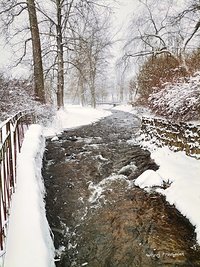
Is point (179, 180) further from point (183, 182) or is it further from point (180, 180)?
point (183, 182)

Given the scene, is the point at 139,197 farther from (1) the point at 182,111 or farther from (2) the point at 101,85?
(2) the point at 101,85

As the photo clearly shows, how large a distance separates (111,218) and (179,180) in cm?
184

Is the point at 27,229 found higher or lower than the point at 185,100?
lower

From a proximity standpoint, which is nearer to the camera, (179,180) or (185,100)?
(179,180)

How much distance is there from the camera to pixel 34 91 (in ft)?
43.6

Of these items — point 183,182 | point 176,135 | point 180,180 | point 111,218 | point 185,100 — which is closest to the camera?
point 111,218

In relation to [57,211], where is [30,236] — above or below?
above

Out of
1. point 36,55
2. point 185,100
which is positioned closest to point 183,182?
point 185,100

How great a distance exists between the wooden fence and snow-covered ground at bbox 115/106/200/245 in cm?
21

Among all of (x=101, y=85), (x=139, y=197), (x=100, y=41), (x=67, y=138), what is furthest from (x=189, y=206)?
(x=101, y=85)

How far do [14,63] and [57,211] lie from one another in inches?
472

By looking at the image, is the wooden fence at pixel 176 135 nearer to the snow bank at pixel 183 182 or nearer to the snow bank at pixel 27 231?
the snow bank at pixel 183 182

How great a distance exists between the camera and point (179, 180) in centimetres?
576

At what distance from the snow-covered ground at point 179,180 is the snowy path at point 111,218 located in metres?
0.16
